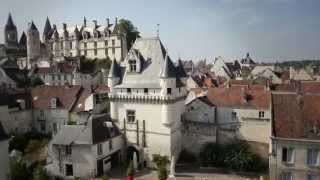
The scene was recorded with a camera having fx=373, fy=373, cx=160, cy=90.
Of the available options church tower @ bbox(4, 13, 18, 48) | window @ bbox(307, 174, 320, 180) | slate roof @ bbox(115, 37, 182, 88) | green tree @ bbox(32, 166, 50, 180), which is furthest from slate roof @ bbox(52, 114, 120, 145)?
church tower @ bbox(4, 13, 18, 48)

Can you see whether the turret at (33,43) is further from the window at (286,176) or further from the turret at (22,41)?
the window at (286,176)

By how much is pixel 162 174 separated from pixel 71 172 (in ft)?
→ 32.9

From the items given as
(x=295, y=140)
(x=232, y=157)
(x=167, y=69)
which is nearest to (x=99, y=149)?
(x=167, y=69)

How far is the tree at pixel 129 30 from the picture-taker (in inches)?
3236

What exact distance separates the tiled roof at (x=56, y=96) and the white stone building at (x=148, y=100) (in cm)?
1008

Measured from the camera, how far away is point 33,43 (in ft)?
307

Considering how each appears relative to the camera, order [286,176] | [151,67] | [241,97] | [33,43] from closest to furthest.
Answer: [286,176]
[151,67]
[241,97]
[33,43]

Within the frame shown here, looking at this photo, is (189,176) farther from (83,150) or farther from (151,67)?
(151,67)

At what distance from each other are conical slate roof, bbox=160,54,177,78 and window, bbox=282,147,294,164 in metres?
12.3

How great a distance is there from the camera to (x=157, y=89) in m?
35.9

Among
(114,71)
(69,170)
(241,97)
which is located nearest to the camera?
(69,170)

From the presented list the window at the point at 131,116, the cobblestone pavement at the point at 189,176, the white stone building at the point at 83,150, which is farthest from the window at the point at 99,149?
the window at the point at 131,116

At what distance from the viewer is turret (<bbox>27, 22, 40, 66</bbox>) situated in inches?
3632

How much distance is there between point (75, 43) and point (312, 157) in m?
67.4
